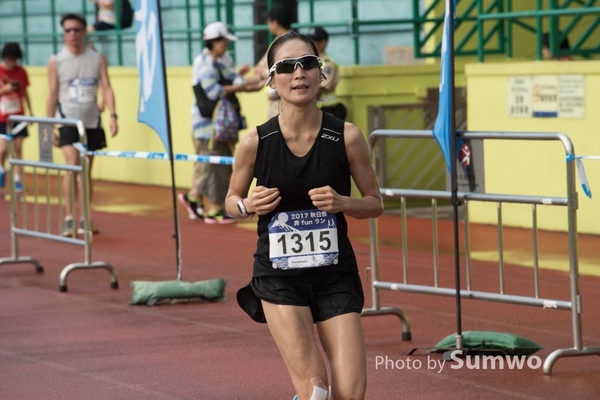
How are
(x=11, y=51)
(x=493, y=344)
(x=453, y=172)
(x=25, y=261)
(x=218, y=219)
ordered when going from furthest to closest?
(x=11, y=51) < (x=218, y=219) < (x=25, y=261) < (x=453, y=172) < (x=493, y=344)

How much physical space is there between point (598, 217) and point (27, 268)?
17.9ft

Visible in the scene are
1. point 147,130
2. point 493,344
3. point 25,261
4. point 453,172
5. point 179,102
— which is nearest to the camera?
point 493,344

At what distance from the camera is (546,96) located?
44.4 ft

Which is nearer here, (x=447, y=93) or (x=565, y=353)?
(x=565, y=353)

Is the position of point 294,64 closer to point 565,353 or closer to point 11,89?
point 565,353

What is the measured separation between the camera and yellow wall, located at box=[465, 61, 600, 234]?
13102 millimetres

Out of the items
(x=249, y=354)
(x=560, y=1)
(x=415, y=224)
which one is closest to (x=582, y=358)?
(x=249, y=354)

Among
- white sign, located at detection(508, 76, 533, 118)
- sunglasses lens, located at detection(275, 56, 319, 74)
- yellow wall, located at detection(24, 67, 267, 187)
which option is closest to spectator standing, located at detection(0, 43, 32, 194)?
yellow wall, located at detection(24, 67, 267, 187)

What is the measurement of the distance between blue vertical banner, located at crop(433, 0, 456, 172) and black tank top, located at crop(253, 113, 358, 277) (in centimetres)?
224

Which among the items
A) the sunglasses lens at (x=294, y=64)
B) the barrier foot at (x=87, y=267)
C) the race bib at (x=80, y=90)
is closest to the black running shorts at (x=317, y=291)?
the sunglasses lens at (x=294, y=64)

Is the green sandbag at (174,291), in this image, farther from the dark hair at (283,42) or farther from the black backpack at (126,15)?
the black backpack at (126,15)

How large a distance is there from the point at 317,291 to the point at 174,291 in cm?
461

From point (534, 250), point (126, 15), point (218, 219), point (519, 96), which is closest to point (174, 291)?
point (534, 250)

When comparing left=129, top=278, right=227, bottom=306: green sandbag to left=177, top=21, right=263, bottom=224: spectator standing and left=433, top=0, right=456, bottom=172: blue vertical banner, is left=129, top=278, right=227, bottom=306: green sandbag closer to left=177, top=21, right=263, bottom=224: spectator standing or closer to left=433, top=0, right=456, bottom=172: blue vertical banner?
left=433, top=0, right=456, bottom=172: blue vertical banner
